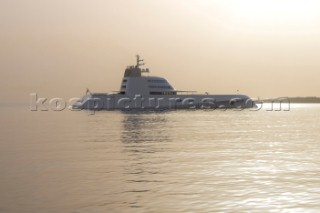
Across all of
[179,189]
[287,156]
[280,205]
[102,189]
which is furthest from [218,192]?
[287,156]

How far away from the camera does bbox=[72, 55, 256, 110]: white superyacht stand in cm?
10216

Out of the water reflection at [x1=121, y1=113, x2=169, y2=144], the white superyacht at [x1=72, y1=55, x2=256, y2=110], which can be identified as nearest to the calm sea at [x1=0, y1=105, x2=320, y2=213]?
the water reflection at [x1=121, y1=113, x2=169, y2=144]

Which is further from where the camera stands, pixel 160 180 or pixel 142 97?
pixel 142 97

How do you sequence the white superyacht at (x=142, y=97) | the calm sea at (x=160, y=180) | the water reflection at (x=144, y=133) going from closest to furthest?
1. the calm sea at (x=160, y=180)
2. the water reflection at (x=144, y=133)
3. the white superyacht at (x=142, y=97)

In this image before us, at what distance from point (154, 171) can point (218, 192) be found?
14.6 feet

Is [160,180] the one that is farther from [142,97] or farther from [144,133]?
[142,97]

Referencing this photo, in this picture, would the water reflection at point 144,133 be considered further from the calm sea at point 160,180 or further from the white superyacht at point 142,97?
the white superyacht at point 142,97

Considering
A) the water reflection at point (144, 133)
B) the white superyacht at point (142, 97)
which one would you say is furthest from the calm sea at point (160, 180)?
the white superyacht at point (142, 97)

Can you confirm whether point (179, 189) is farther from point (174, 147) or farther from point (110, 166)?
point (174, 147)

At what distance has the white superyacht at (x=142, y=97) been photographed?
10216 centimetres

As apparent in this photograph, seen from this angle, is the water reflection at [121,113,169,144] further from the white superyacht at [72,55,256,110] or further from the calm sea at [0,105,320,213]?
the white superyacht at [72,55,256,110]

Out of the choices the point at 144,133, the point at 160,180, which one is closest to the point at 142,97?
the point at 144,133

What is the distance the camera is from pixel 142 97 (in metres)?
105

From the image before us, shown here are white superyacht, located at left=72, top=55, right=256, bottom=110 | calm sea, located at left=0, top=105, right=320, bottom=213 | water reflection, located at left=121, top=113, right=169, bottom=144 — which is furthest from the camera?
white superyacht, located at left=72, top=55, right=256, bottom=110
